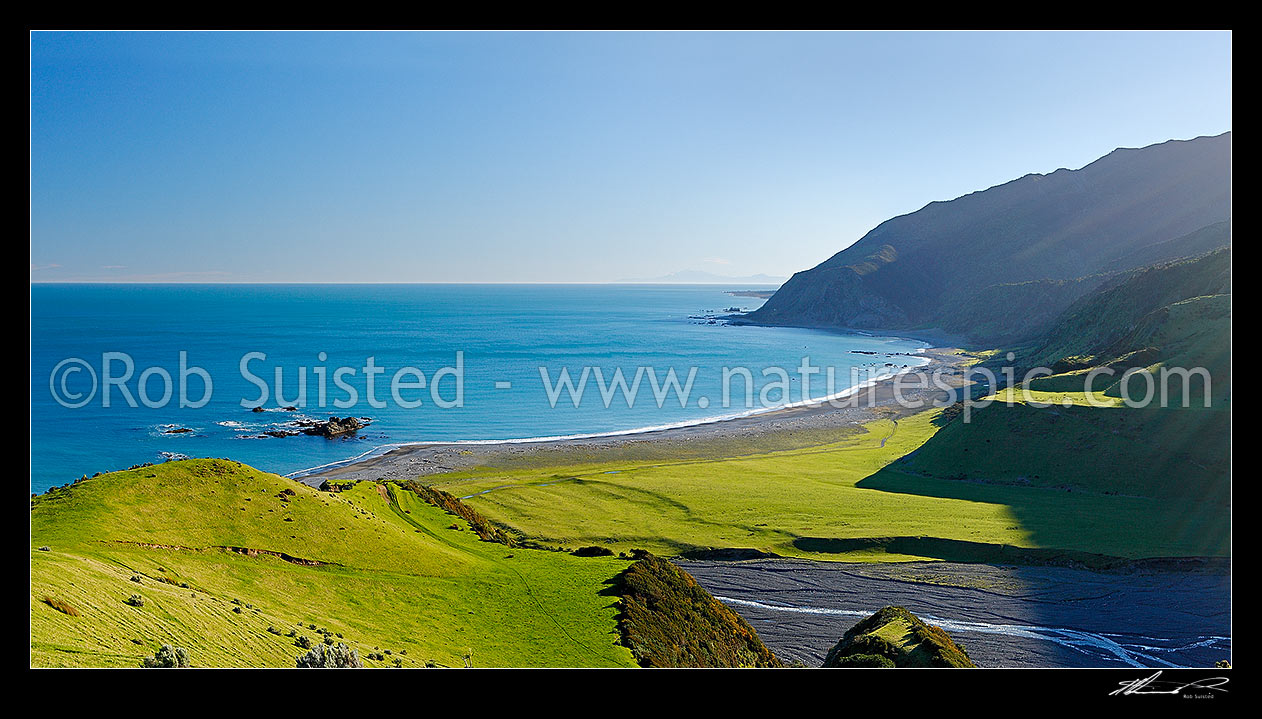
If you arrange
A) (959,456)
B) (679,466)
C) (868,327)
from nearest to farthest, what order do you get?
(959,456) → (679,466) → (868,327)

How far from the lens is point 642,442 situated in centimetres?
6294

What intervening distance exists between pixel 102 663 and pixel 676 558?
2556cm

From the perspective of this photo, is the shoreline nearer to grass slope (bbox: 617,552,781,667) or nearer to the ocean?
the ocean

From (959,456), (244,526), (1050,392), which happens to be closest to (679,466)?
(959,456)

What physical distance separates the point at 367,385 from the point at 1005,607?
80.2 meters

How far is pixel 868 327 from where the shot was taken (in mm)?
186875

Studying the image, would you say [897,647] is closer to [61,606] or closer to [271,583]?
[271,583]

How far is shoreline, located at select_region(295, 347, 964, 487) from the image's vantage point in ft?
174

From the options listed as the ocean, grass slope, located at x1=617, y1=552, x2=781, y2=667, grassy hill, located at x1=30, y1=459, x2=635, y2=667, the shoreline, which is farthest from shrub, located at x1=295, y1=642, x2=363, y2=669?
the ocean

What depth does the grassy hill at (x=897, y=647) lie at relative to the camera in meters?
16.5

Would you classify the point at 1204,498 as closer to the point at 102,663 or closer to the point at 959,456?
the point at 959,456

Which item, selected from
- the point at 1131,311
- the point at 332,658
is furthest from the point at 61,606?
the point at 1131,311

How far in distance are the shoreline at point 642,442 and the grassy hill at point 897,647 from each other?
37649 mm
